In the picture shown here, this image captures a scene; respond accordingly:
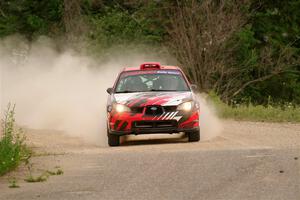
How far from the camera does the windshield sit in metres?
20.6

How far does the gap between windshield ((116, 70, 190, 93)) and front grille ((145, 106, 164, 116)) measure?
3.55ft

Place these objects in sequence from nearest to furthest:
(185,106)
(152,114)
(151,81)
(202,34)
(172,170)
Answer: (172,170)
(152,114)
(185,106)
(151,81)
(202,34)

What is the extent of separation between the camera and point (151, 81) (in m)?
20.8

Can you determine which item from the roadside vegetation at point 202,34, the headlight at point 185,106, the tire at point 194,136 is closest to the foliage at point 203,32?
the roadside vegetation at point 202,34

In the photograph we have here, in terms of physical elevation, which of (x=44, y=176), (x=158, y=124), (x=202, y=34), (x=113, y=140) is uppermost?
(x=202, y=34)

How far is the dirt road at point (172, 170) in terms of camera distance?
11.7 m

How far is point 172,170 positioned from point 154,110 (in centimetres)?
551

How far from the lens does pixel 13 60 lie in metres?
48.4

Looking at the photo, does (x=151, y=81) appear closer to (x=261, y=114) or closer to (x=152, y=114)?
(x=152, y=114)

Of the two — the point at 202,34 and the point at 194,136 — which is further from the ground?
the point at 202,34

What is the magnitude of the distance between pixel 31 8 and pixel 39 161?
37847mm

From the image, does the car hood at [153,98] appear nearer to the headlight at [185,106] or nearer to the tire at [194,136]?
the headlight at [185,106]

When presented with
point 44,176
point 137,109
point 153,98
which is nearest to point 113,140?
point 137,109

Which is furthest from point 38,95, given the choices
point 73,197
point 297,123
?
point 73,197
